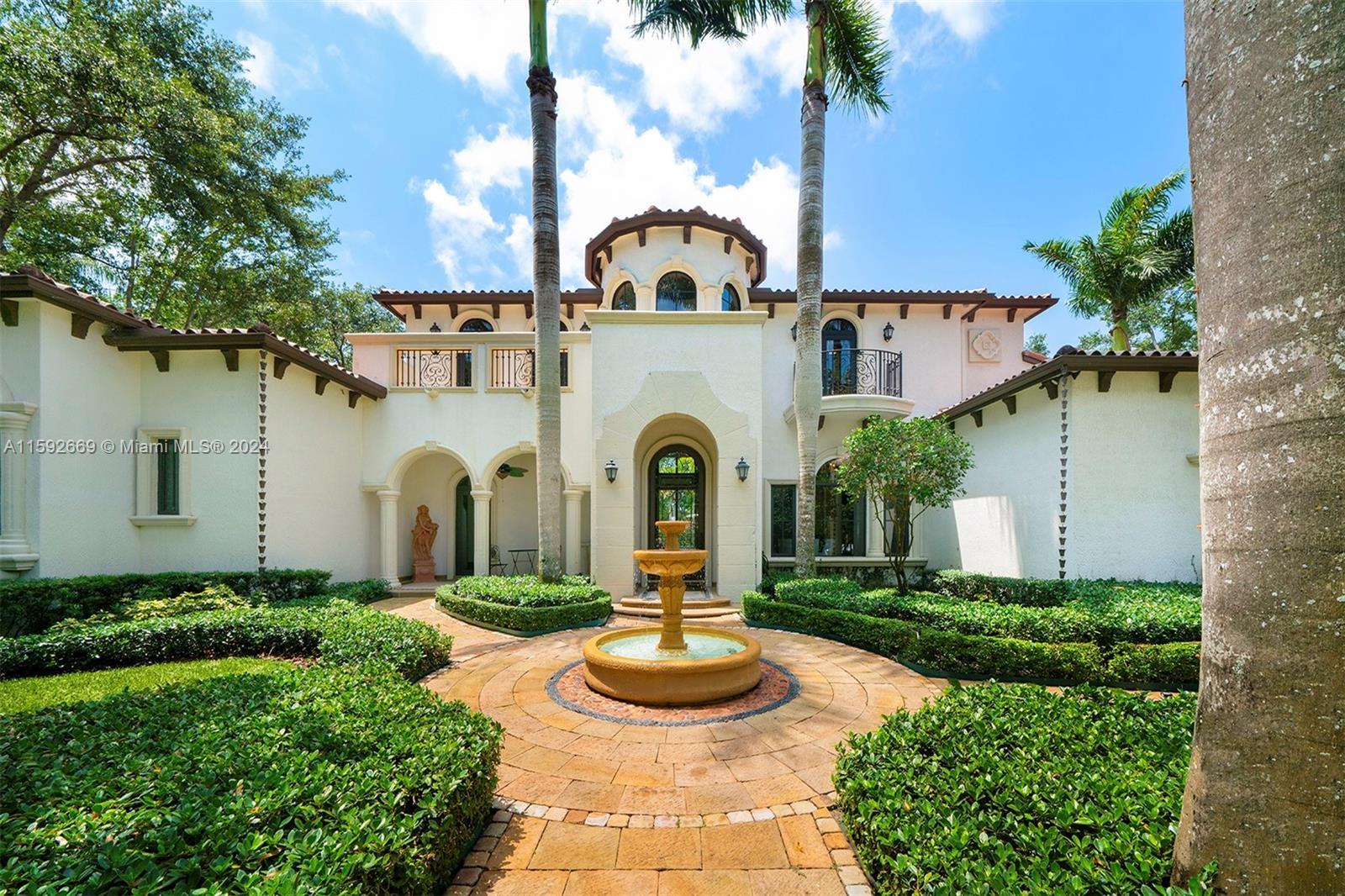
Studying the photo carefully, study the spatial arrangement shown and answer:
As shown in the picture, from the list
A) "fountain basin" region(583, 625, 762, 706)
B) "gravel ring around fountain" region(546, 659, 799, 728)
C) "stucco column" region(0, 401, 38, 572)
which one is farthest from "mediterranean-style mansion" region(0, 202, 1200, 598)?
"fountain basin" region(583, 625, 762, 706)

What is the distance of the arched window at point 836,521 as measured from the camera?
1309cm

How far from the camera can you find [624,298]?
1391cm

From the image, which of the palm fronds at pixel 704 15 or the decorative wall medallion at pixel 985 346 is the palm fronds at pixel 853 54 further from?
the decorative wall medallion at pixel 985 346

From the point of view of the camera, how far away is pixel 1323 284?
1486 mm

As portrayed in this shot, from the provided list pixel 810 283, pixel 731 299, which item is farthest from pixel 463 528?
pixel 810 283

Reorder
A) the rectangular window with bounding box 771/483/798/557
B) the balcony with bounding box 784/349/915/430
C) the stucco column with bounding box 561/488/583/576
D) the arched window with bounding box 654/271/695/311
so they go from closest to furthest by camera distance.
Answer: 1. the balcony with bounding box 784/349/915/430
2. the stucco column with bounding box 561/488/583/576
3. the rectangular window with bounding box 771/483/798/557
4. the arched window with bounding box 654/271/695/311

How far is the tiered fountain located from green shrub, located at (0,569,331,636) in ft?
22.7

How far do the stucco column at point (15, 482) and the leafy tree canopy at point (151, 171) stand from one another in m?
6.77

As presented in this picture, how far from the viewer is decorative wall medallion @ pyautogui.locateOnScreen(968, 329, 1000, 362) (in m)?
14.2

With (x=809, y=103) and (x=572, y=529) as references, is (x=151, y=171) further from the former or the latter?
(x=809, y=103)

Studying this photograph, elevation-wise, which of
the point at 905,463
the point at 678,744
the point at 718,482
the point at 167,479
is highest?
the point at 905,463

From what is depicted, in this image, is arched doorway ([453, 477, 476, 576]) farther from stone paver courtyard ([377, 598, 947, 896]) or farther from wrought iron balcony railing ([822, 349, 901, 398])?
wrought iron balcony railing ([822, 349, 901, 398])

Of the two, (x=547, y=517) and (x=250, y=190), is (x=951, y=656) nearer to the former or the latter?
(x=547, y=517)

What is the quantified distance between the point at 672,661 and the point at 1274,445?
477cm
